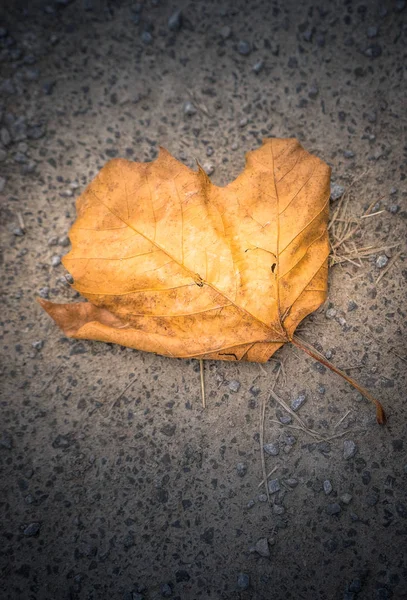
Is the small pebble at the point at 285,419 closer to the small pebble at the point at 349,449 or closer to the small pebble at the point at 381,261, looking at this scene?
the small pebble at the point at 349,449

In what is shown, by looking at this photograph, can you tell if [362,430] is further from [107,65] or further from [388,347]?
[107,65]

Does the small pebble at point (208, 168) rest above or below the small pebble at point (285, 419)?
above

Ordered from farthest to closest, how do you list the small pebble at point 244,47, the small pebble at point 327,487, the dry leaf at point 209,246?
the small pebble at point 244,47, the small pebble at point 327,487, the dry leaf at point 209,246

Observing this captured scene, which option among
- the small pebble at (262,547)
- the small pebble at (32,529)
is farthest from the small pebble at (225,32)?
the small pebble at (32,529)

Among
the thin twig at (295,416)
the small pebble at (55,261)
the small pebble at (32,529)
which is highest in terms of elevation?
the thin twig at (295,416)

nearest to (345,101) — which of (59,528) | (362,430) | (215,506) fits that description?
(362,430)
